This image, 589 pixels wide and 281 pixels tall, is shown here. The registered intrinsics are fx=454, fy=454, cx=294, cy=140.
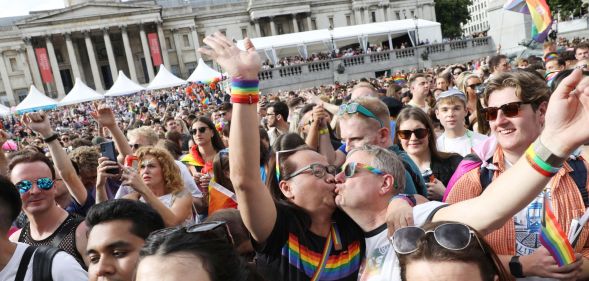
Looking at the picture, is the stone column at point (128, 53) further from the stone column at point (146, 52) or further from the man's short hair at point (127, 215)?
the man's short hair at point (127, 215)

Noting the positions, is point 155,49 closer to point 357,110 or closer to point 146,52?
point 146,52

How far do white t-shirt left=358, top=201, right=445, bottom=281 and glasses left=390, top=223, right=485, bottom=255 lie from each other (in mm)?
425

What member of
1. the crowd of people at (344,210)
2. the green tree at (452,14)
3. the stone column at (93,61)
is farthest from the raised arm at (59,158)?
the green tree at (452,14)

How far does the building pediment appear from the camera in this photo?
5778 centimetres

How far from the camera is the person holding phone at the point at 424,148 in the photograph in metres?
3.97

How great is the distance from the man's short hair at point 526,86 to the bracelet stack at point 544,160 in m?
0.95

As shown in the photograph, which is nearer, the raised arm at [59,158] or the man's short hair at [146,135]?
the raised arm at [59,158]

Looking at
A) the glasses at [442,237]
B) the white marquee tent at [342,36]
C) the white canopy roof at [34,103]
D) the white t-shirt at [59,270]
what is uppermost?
the white marquee tent at [342,36]

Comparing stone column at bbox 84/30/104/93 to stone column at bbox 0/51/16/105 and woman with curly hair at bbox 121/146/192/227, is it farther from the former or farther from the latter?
woman with curly hair at bbox 121/146/192/227

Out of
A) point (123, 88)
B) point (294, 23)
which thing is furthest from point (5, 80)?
A: point (123, 88)

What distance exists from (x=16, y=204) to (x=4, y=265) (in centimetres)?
39

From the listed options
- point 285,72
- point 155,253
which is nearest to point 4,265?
point 155,253

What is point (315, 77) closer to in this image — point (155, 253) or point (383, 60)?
point (383, 60)

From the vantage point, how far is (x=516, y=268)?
2.18m
